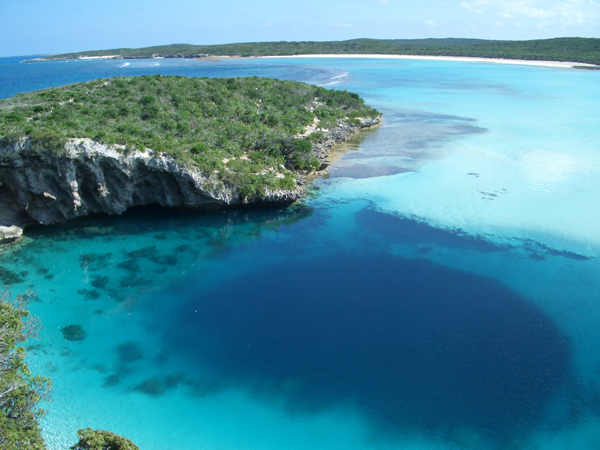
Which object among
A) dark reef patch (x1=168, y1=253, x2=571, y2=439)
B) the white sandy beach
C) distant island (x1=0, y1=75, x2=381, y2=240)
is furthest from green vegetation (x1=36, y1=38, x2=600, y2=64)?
dark reef patch (x1=168, y1=253, x2=571, y2=439)

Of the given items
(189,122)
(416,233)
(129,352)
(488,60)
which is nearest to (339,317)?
(129,352)

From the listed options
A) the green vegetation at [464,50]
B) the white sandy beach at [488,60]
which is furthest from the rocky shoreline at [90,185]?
the green vegetation at [464,50]

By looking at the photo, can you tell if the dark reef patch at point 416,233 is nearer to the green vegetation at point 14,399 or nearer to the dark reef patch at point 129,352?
the dark reef patch at point 129,352

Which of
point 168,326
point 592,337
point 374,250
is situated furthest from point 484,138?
point 168,326

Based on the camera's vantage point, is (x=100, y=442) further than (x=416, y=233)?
No

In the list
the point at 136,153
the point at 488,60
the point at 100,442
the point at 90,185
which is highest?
the point at 488,60

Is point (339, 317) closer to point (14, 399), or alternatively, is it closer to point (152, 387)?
point (152, 387)
